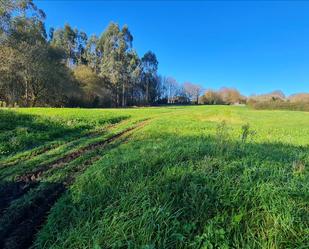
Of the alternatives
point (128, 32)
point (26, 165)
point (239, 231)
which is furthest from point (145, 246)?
point (128, 32)

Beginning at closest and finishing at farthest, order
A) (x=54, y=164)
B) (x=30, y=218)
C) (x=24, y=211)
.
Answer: (x=30, y=218) < (x=24, y=211) < (x=54, y=164)

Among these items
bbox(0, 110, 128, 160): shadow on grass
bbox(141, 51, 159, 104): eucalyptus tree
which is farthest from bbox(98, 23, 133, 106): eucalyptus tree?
bbox(0, 110, 128, 160): shadow on grass

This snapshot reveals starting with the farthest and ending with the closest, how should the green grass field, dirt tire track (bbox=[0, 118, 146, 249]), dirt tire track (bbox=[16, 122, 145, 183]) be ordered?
dirt tire track (bbox=[16, 122, 145, 183]), dirt tire track (bbox=[0, 118, 146, 249]), the green grass field

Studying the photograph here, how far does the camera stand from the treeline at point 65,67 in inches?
982

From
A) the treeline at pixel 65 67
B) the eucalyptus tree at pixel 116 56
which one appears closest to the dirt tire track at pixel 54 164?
the treeline at pixel 65 67

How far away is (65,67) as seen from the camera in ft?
113

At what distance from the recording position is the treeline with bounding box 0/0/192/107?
81.8ft

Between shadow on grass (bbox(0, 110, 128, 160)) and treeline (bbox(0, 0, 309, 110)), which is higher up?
treeline (bbox(0, 0, 309, 110))

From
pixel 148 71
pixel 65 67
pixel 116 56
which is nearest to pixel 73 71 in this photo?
pixel 65 67

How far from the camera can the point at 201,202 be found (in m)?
3.10

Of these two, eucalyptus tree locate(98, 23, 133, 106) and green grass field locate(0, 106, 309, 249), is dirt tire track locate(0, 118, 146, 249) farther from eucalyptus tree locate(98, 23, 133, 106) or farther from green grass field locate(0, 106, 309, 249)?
eucalyptus tree locate(98, 23, 133, 106)

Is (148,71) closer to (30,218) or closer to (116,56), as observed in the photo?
(116,56)

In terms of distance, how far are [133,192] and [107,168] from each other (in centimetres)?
129

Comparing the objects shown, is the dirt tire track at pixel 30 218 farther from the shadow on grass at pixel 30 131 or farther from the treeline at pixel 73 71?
the treeline at pixel 73 71
